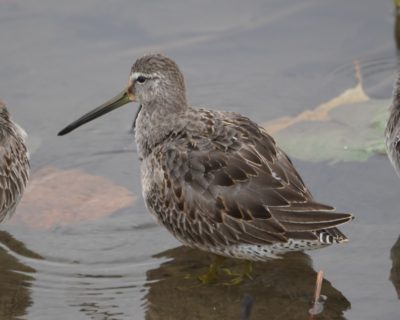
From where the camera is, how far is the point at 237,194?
5.74 metres

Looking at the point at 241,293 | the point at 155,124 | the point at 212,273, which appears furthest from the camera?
the point at 155,124

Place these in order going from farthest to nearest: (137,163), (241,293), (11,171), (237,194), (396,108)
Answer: (137,163) → (396,108) → (11,171) → (241,293) → (237,194)

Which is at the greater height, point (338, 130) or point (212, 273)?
point (338, 130)

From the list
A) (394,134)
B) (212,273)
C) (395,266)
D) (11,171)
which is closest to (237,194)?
(212,273)

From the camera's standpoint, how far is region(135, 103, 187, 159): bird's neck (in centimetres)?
627

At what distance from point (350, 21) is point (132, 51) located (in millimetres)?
1928

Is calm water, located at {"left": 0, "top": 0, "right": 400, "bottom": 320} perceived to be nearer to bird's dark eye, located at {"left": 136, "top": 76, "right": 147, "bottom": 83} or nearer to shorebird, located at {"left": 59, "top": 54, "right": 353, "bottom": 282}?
shorebird, located at {"left": 59, "top": 54, "right": 353, "bottom": 282}

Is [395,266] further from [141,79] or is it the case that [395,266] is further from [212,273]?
[141,79]

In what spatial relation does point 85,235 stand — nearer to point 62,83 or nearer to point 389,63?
point 62,83

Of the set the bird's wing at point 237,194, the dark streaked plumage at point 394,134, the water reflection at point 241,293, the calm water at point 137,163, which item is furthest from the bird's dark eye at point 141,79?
the dark streaked plumage at point 394,134

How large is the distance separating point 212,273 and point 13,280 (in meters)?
1.16

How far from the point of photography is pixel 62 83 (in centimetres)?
825

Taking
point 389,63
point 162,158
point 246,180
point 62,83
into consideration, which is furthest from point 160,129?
point 389,63

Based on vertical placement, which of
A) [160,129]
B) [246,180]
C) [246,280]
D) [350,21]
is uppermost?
[350,21]
